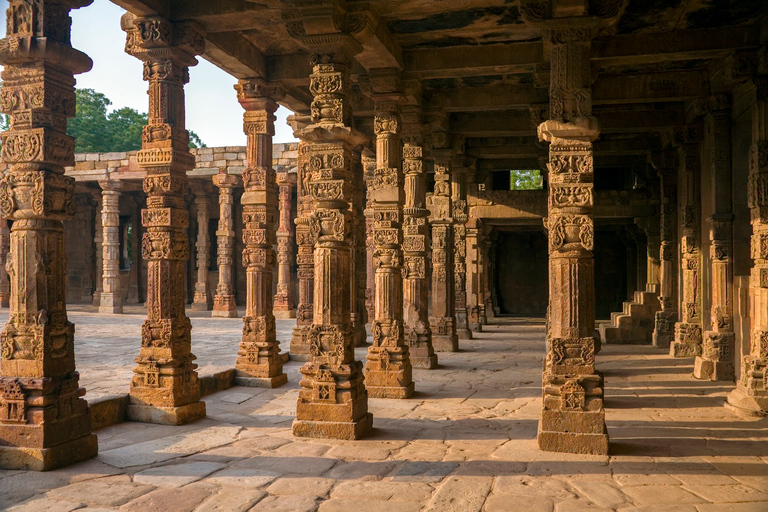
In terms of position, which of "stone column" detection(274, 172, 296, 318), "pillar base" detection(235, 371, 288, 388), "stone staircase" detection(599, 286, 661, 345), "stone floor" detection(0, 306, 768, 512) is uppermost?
"stone column" detection(274, 172, 296, 318)

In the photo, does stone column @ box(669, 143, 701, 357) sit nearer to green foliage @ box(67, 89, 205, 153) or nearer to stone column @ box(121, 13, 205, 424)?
stone column @ box(121, 13, 205, 424)

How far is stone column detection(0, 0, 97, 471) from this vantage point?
5.48 meters

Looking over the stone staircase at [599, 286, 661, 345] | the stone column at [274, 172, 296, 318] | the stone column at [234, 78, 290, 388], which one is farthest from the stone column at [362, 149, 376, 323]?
the stone staircase at [599, 286, 661, 345]

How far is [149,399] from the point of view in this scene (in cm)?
743

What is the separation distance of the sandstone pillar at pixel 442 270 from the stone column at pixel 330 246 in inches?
289

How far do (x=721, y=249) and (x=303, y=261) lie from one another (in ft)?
23.3

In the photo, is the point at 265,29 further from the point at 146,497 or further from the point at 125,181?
the point at 125,181

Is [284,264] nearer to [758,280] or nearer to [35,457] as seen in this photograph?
[758,280]

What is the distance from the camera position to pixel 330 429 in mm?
6605

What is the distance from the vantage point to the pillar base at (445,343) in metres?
14.0

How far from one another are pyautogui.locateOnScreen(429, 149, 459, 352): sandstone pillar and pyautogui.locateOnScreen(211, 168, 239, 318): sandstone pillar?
9665 millimetres

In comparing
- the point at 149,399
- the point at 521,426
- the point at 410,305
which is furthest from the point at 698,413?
the point at 149,399

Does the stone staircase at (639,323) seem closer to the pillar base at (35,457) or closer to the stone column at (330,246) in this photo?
the stone column at (330,246)

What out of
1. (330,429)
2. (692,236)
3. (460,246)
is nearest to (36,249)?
(330,429)
